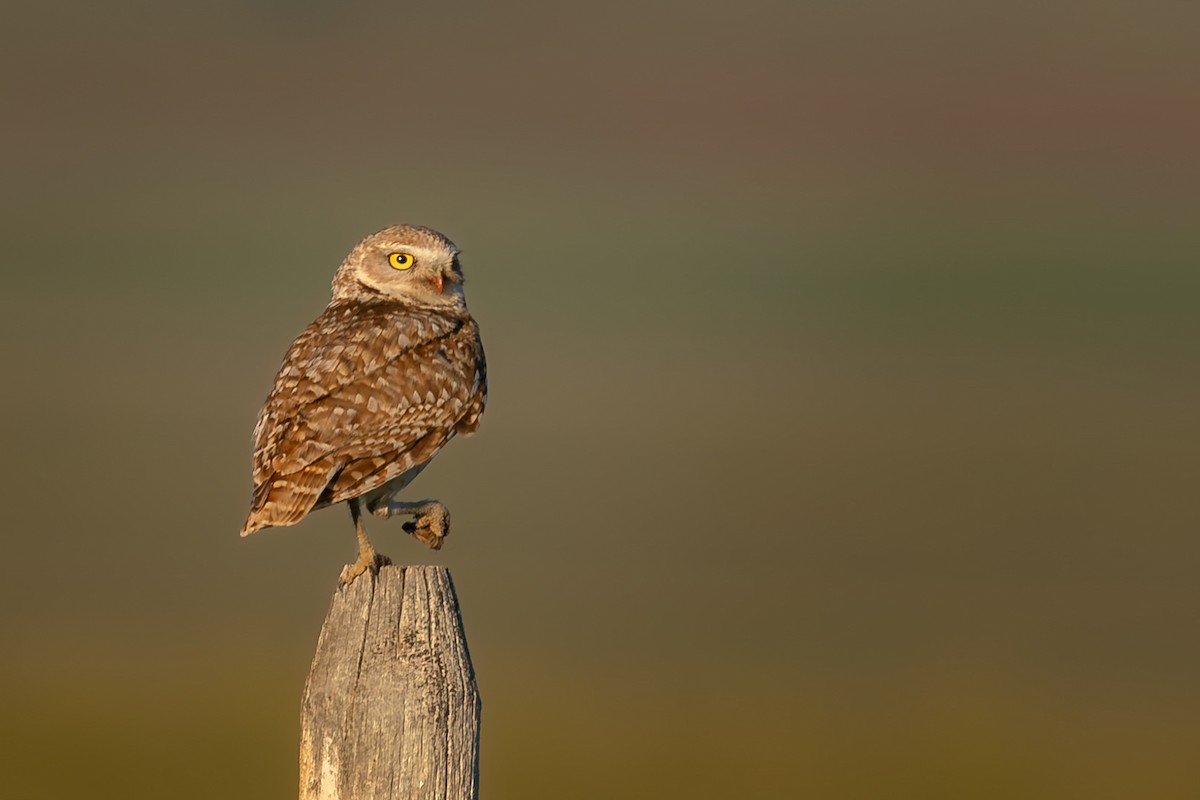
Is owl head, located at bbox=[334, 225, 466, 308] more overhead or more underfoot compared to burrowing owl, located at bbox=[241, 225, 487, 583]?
more overhead

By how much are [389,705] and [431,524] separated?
6.78 feet

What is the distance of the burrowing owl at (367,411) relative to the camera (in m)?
5.19

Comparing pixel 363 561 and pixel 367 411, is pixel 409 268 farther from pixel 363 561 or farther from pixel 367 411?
pixel 363 561

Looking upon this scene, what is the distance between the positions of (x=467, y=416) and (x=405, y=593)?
2.37 m

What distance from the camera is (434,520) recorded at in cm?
565

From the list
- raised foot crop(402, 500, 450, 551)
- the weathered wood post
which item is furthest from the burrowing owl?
the weathered wood post

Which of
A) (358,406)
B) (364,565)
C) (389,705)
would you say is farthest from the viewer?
(358,406)

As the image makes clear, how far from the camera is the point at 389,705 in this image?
361 cm

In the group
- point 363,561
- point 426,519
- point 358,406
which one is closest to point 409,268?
point 358,406

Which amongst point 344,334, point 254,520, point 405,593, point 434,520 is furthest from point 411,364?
point 405,593

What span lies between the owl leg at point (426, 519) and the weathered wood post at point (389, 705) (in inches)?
74.3

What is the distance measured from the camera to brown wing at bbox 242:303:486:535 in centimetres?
520

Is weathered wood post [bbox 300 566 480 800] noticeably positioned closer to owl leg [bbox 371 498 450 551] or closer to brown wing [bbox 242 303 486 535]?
brown wing [bbox 242 303 486 535]

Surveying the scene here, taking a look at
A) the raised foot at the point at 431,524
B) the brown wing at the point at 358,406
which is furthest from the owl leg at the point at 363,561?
the raised foot at the point at 431,524
